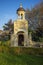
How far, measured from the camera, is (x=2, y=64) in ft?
38.0

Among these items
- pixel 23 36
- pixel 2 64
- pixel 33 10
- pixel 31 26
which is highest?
pixel 33 10

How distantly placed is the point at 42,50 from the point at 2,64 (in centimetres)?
1220

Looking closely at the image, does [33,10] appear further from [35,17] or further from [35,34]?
[35,34]

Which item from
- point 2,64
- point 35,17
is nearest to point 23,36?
point 35,17

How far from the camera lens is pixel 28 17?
5216cm

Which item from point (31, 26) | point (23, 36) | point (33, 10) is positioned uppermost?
point (33, 10)

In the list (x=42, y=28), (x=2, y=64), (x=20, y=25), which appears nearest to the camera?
(x=2, y=64)

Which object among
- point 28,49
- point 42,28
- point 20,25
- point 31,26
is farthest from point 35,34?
point 28,49

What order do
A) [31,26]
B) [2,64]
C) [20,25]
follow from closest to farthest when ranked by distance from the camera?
[2,64] < [20,25] < [31,26]

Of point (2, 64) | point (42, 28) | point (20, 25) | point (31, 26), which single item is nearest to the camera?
point (2, 64)

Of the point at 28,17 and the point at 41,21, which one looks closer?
the point at 41,21

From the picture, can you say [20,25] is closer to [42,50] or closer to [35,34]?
[35,34]

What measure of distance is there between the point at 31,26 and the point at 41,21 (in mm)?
5308

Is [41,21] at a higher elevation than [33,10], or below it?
below
